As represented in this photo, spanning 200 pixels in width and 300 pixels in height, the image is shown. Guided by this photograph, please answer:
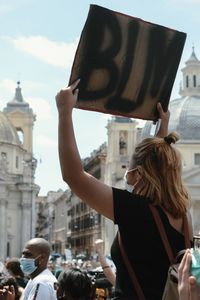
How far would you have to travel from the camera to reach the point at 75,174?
176 inches

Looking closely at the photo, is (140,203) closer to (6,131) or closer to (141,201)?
(141,201)

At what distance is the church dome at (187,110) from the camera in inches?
3290

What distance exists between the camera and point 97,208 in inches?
175

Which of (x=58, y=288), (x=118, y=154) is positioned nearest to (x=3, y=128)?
(x=118, y=154)

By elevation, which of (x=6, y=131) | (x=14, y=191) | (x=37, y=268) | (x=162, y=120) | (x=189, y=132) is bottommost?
(x=37, y=268)

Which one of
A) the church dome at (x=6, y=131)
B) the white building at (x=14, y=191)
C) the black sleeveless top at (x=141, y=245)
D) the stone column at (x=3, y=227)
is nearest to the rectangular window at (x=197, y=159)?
the white building at (x=14, y=191)

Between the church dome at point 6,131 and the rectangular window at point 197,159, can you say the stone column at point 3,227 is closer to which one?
the church dome at point 6,131

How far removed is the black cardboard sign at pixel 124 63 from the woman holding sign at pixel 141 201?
0.46 metres

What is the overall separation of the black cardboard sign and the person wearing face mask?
2226mm

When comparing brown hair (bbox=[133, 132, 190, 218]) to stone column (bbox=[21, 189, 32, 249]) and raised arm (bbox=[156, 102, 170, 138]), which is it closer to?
raised arm (bbox=[156, 102, 170, 138])

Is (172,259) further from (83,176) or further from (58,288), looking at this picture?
(58,288)

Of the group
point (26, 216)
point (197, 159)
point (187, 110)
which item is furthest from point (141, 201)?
point (26, 216)

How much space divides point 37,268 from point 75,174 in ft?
9.99

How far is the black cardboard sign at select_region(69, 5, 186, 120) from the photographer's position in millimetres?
5023
